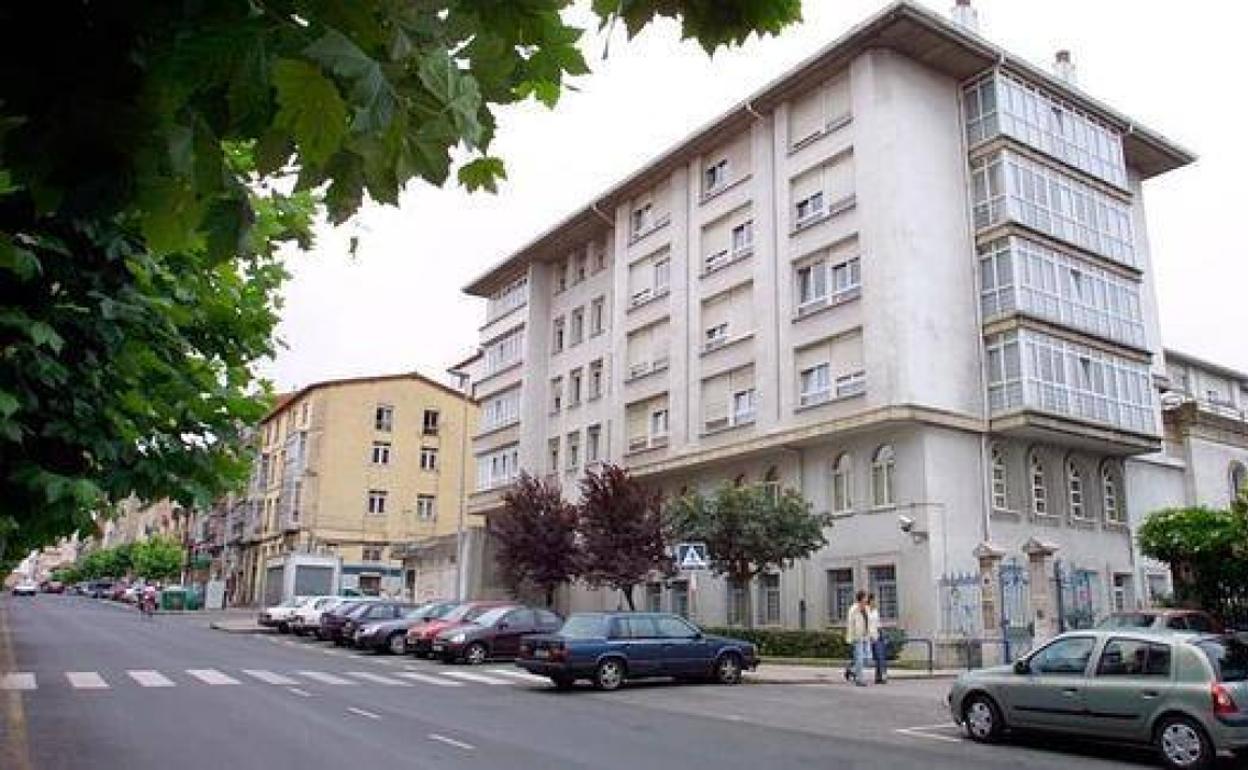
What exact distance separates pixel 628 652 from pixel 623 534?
11.8m

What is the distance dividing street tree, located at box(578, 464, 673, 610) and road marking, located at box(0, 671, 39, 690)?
15.9m

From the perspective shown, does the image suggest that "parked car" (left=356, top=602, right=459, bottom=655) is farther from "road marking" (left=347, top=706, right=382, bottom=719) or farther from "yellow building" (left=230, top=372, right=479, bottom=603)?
"yellow building" (left=230, top=372, right=479, bottom=603)

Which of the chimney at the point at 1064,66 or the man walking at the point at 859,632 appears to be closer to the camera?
the man walking at the point at 859,632

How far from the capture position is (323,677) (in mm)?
21594

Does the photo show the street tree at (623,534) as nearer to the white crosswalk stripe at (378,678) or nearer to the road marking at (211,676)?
the white crosswalk stripe at (378,678)

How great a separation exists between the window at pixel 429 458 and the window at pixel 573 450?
2657cm

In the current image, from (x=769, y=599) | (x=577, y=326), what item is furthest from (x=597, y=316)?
(x=769, y=599)

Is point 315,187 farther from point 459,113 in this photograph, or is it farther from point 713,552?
point 713,552

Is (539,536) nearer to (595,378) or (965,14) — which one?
(595,378)

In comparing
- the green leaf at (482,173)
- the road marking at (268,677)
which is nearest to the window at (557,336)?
the road marking at (268,677)

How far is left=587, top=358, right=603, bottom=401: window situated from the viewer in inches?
1763

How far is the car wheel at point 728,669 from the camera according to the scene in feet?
70.4

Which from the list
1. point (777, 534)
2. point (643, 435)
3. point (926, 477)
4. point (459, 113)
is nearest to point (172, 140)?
point (459, 113)

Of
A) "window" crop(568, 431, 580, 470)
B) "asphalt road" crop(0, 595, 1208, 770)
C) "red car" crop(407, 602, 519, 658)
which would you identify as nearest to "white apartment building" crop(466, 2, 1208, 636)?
"window" crop(568, 431, 580, 470)
